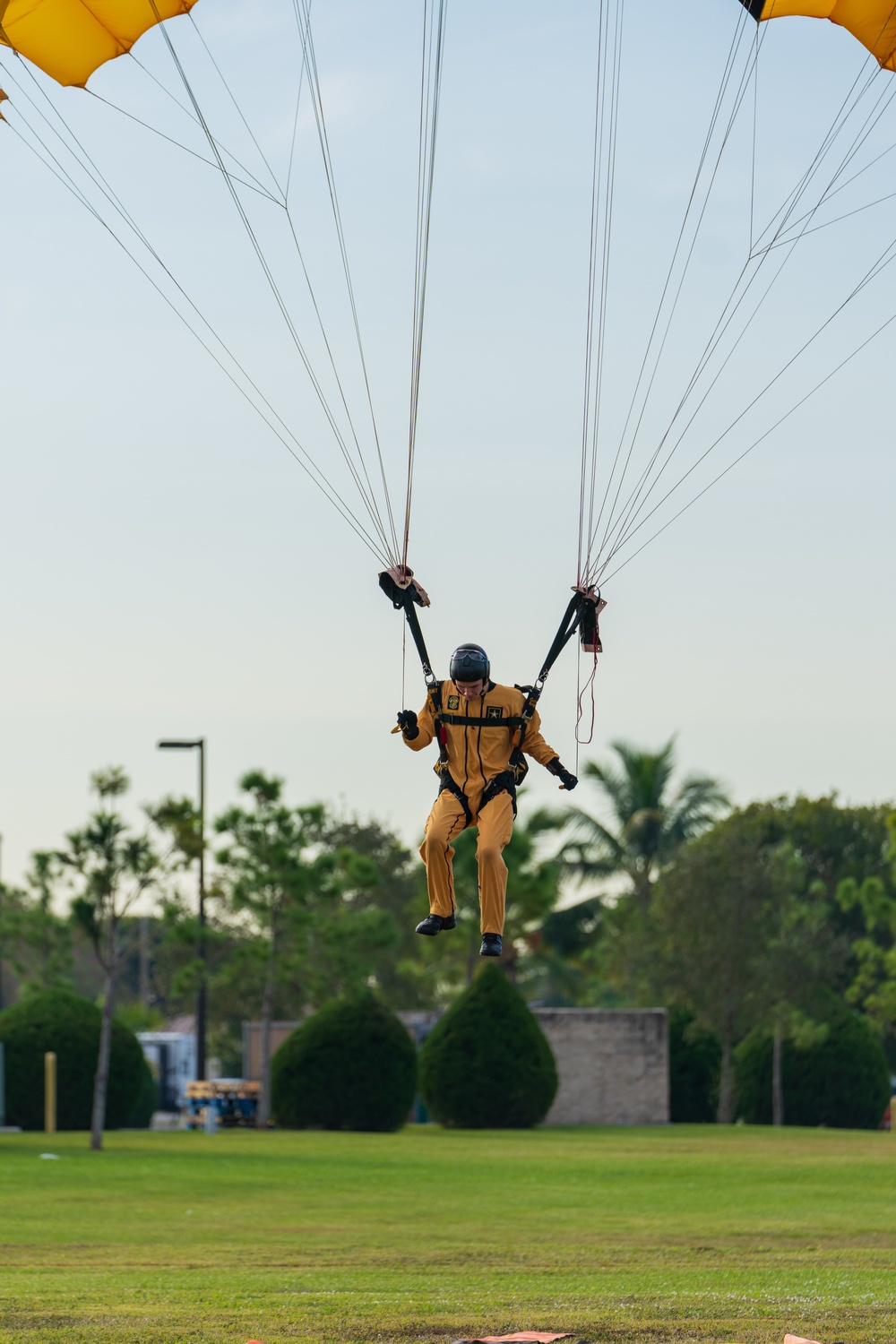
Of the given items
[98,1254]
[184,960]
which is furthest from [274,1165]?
[184,960]

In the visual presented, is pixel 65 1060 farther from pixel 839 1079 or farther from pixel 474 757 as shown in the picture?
→ pixel 474 757

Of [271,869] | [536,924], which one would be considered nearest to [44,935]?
[271,869]

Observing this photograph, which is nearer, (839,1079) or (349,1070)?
(349,1070)

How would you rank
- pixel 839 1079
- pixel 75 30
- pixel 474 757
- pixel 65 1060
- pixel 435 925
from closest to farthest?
pixel 435 925 < pixel 474 757 < pixel 75 30 < pixel 65 1060 < pixel 839 1079

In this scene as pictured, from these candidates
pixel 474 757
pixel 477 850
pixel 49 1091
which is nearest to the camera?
pixel 477 850

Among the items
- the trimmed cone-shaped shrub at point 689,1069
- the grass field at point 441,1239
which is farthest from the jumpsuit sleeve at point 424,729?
the trimmed cone-shaped shrub at point 689,1069

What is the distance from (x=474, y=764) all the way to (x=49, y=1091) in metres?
21.2

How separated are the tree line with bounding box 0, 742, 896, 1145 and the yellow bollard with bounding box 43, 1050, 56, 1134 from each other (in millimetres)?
2269

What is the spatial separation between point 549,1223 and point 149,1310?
295 inches

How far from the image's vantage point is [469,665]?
13.4 metres

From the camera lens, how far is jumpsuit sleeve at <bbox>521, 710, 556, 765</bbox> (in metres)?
13.8

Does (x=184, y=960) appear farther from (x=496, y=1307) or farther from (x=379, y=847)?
(x=496, y=1307)

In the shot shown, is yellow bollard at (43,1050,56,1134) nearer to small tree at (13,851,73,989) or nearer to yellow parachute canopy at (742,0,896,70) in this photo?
small tree at (13,851,73,989)

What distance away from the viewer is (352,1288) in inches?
613
